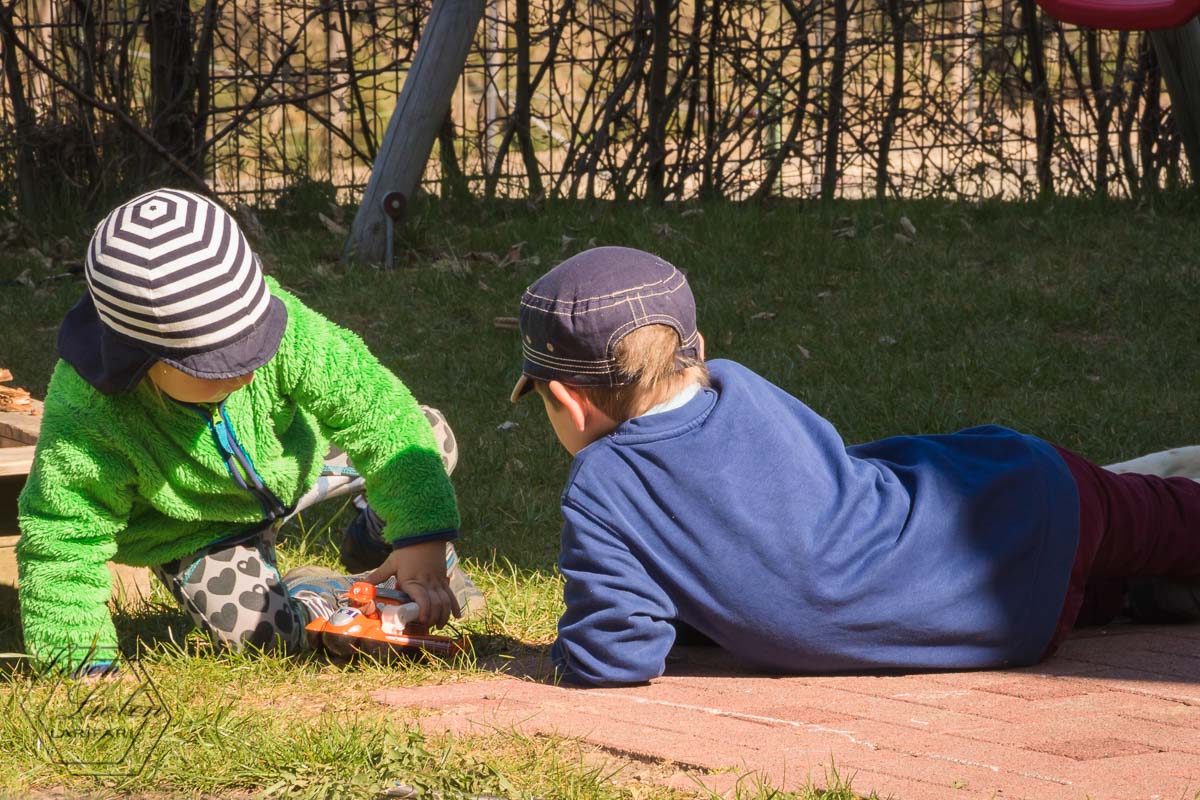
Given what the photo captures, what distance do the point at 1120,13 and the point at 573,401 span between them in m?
2.56

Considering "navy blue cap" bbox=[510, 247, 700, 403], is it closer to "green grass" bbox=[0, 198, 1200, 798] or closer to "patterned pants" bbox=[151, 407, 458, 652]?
"green grass" bbox=[0, 198, 1200, 798]

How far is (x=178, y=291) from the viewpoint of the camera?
264 cm

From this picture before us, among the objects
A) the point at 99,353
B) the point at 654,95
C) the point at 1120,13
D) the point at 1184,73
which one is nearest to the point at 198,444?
the point at 99,353

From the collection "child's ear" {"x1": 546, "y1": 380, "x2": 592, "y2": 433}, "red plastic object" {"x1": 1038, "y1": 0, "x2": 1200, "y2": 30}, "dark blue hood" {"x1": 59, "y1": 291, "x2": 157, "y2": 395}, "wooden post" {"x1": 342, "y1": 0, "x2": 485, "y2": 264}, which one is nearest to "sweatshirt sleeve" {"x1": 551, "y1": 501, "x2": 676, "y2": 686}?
"child's ear" {"x1": 546, "y1": 380, "x2": 592, "y2": 433}

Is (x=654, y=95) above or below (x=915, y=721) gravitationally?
above

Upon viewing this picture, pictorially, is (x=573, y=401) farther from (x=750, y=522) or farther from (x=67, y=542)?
(x=67, y=542)

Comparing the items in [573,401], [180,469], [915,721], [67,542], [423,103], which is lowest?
[915,721]

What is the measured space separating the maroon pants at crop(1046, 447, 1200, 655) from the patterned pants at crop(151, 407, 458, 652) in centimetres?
155

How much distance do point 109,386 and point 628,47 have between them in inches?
233

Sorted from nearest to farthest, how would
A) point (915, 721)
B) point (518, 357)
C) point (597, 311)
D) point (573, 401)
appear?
point (915, 721) < point (597, 311) < point (573, 401) < point (518, 357)

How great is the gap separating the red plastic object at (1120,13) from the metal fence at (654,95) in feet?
11.2

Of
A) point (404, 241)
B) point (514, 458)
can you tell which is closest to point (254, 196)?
point (404, 241)

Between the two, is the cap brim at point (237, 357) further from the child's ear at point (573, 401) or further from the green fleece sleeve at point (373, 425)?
the child's ear at point (573, 401)

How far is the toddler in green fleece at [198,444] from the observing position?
2.69 m
